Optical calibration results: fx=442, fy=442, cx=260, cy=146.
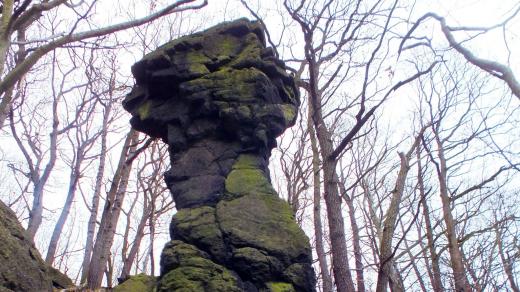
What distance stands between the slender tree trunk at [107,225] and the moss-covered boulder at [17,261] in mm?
3092

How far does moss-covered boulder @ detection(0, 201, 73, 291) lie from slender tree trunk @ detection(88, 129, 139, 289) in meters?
3.09

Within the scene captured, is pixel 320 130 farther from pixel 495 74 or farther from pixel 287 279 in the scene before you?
pixel 495 74

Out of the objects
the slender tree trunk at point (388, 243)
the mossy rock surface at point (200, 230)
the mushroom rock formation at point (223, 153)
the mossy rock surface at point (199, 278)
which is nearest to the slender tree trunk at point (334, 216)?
the mushroom rock formation at point (223, 153)

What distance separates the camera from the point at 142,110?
22.0ft

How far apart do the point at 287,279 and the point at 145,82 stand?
3.76m

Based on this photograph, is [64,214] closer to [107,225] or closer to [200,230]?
[107,225]

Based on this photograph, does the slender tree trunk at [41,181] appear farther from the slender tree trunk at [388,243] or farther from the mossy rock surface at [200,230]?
the slender tree trunk at [388,243]

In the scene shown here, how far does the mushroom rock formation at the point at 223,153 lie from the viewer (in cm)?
494

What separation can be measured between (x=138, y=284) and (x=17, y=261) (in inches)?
52.1

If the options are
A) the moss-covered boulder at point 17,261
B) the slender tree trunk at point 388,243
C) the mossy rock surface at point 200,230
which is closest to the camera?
the slender tree trunk at point 388,243

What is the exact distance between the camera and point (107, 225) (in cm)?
978

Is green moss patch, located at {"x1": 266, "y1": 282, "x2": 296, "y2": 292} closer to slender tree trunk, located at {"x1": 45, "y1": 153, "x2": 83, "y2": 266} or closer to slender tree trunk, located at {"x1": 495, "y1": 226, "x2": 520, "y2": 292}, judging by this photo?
slender tree trunk, located at {"x1": 495, "y1": 226, "x2": 520, "y2": 292}

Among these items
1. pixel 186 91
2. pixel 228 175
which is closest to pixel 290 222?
pixel 228 175

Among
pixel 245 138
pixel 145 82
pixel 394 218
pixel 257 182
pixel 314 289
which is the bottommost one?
pixel 314 289
